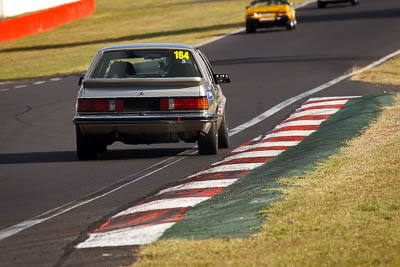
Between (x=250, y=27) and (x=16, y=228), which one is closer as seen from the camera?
(x=16, y=228)

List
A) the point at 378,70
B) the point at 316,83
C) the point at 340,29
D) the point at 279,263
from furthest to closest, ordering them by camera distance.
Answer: the point at 340,29, the point at 378,70, the point at 316,83, the point at 279,263

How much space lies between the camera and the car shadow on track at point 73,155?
12.8 metres

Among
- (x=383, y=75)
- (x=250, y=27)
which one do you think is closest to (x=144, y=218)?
(x=383, y=75)

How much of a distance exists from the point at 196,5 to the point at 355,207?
56385mm

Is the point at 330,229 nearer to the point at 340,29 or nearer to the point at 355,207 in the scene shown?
the point at 355,207

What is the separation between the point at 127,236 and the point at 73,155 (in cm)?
631

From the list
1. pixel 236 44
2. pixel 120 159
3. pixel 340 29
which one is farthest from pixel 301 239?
pixel 340 29

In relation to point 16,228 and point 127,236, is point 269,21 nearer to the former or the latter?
point 16,228

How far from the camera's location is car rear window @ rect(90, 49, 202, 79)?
1234cm

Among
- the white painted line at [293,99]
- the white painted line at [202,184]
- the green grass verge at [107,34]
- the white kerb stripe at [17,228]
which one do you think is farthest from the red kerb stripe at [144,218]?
the green grass verge at [107,34]

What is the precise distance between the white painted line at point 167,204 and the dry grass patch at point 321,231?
802 mm

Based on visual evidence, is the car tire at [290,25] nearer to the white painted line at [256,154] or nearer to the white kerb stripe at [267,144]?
the white kerb stripe at [267,144]

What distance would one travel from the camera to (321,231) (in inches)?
268

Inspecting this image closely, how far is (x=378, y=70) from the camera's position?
24328mm
